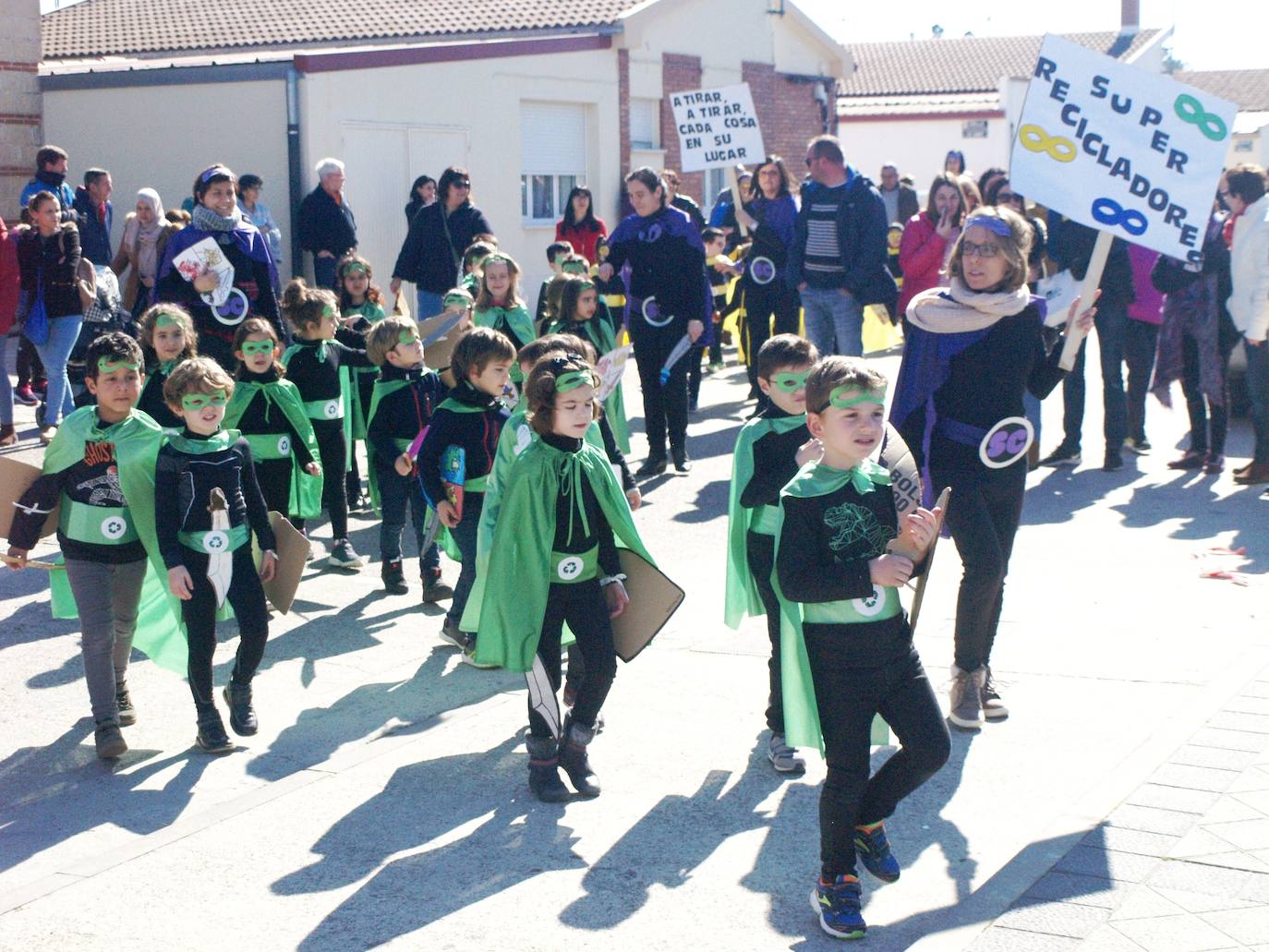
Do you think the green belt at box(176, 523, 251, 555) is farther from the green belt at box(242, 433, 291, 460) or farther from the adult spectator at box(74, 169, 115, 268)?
the adult spectator at box(74, 169, 115, 268)

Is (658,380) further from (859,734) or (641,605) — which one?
(859,734)

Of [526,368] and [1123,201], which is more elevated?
[1123,201]

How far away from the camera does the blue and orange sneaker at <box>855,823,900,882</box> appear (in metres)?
4.46

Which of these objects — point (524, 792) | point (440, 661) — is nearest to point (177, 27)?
point (440, 661)

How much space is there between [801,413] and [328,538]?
4.57m

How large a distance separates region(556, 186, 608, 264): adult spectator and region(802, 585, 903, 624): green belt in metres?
12.2

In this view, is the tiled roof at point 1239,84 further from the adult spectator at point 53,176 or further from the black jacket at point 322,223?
the adult spectator at point 53,176

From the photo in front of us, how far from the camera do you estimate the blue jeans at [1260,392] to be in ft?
34.1

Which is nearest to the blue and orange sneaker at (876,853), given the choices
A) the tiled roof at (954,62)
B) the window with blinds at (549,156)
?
the window with blinds at (549,156)

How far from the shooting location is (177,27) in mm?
26594

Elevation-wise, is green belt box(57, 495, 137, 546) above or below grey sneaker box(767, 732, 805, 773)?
above

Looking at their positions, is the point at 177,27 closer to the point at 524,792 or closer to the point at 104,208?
the point at 104,208

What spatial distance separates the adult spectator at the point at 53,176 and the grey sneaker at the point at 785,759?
9.81 meters

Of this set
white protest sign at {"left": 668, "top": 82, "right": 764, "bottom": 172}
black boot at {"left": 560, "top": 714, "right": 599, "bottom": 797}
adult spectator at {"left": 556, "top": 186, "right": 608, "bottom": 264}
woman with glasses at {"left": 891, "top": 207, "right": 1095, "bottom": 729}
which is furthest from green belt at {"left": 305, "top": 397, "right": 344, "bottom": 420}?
adult spectator at {"left": 556, "top": 186, "right": 608, "bottom": 264}
